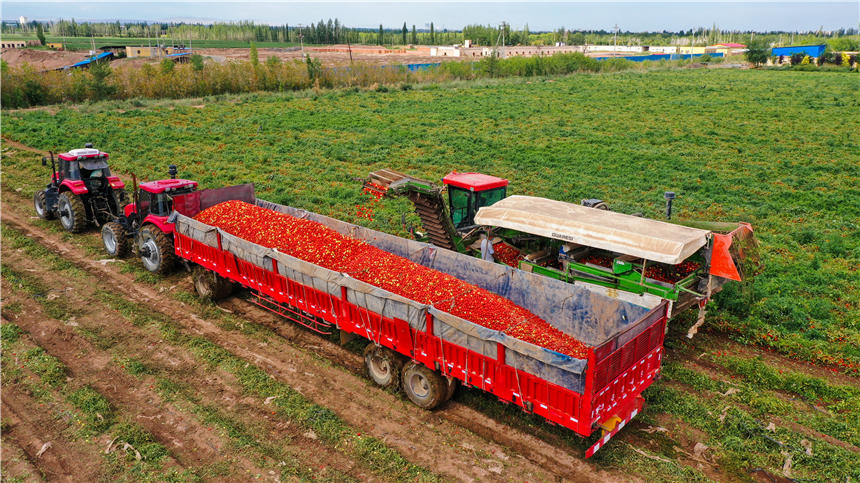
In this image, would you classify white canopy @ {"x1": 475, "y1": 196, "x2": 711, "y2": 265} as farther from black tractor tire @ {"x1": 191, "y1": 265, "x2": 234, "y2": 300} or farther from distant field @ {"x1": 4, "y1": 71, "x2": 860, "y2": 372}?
black tractor tire @ {"x1": 191, "y1": 265, "x2": 234, "y2": 300}

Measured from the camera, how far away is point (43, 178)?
74.4 feet

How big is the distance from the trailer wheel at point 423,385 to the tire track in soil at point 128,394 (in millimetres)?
2608

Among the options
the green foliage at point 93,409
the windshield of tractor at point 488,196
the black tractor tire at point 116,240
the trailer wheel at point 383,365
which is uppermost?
the windshield of tractor at point 488,196

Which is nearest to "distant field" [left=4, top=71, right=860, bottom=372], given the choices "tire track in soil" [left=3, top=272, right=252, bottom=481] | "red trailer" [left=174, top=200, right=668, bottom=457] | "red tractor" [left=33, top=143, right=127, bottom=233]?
"red trailer" [left=174, top=200, right=668, bottom=457]

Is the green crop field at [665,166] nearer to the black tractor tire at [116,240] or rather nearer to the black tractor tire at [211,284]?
the black tractor tire at [211,284]

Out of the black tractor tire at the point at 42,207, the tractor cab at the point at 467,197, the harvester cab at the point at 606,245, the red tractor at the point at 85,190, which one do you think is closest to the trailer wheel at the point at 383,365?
the harvester cab at the point at 606,245

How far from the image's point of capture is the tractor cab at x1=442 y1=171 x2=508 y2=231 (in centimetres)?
1330

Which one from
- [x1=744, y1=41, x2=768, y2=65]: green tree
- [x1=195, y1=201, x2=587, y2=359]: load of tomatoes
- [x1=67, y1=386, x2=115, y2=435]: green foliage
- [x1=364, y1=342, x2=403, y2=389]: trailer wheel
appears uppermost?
[x1=744, y1=41, x2=768, y2=65]: green tree

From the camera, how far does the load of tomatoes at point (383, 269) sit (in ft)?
28.1

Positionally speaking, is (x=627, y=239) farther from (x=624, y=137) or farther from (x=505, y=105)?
(x=505, y=105)

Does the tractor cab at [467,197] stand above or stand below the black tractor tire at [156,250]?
above

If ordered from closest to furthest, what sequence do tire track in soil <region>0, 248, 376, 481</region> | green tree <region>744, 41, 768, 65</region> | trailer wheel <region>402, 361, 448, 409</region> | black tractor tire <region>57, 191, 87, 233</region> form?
tire track in soil <region>0, 248, 376, 481</region>, trailer wheel <region>402, 361, 448, 409</region>, black tractor tire <region>57, 191, 87, 233</region>, green tree <region>744, 41, 768, 65</region>

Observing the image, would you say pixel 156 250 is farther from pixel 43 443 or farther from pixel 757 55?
pixel 757 55

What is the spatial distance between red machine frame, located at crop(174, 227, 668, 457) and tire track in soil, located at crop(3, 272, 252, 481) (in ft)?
8.97
